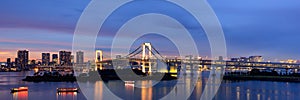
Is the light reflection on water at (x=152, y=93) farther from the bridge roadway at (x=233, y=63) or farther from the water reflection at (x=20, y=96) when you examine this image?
the bridge roadway at (x=233, y=63)

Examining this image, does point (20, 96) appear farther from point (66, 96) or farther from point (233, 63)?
point (233, 63)

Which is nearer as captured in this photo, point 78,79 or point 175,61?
point 78,79

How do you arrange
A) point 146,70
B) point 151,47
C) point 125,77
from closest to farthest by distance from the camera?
1. point 125,77
2. point 146,70
3. point 151,47

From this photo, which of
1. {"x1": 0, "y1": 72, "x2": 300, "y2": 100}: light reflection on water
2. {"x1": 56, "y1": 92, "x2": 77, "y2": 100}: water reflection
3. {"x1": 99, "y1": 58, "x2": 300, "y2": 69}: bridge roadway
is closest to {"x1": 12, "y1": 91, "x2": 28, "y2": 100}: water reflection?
{"x1": 0, "y1": 72, "x2": 300, "y2": 100}: light reflection on water

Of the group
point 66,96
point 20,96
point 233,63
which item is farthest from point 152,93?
point 233,63

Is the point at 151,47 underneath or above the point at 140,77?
above

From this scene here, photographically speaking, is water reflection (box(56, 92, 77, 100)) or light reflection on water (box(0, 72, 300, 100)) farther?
light reflection on water (box(0, 72, 300, 100))

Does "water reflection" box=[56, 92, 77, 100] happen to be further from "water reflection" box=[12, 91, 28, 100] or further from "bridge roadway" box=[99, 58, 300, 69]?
"bridge roadway" box=[99, 58, 300, 69]

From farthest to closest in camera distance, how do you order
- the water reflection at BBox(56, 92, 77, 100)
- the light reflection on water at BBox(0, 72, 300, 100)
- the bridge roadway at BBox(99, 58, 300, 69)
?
the bridge roadway at BBox(99, 58, 300, 69) → the light reflection on water at BBox(0, 72, 300, 100) → the water reflection at BBox(56, 92, 77, 100)

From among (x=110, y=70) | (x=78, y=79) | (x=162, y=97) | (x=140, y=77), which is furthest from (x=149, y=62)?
(x=162, y=97)

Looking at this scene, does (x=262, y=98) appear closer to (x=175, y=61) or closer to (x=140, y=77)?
(x=140, y=77)

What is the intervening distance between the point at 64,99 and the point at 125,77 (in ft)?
28.2

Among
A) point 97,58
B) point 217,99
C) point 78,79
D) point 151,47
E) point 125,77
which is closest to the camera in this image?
point 217,99

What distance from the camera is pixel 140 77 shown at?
1769cm
